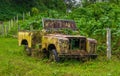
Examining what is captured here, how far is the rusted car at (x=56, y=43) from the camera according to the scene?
47.2 feet

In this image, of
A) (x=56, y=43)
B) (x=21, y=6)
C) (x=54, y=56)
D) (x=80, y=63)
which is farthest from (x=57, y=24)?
(x=21, y=6)

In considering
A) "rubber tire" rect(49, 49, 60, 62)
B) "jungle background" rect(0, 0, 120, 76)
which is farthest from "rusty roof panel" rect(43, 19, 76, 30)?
"rubber tire" rect(49, 49, 60, 62)

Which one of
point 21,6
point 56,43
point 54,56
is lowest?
point 54,56

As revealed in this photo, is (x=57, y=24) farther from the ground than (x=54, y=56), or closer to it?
farther from the ground

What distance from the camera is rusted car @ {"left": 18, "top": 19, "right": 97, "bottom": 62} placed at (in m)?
14.4

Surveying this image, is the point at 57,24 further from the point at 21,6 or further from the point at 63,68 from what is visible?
the point at 21,6

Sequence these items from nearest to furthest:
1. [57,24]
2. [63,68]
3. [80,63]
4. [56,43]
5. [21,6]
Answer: [63,68]
[56,43]
[80,63]
[57,24]
[21,6]

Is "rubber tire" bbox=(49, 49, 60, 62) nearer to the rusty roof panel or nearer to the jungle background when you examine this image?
the jungle background

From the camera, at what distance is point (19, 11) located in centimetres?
6075

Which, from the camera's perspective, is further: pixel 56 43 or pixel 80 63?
pixel 80 63

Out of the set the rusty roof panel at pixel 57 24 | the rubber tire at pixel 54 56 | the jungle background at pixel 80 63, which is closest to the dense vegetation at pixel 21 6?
the jungle background at pixel 80 63

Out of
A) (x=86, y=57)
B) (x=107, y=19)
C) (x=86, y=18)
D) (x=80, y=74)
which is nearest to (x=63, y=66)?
(x=86, y=57)

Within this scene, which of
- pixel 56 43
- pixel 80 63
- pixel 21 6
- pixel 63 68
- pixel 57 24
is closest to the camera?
pixel 63 68

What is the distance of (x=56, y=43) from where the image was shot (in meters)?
14.5
